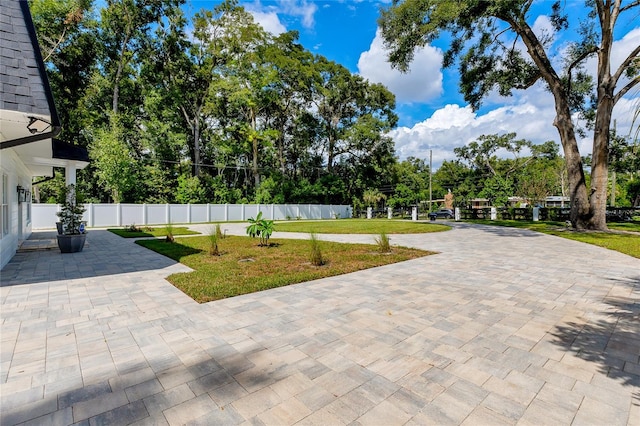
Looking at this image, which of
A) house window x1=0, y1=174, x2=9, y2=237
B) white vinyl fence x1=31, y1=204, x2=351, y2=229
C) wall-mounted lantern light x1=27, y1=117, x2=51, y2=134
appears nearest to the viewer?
wall-mounted lantern light x1=27, y1=117, x2=51, y2=134

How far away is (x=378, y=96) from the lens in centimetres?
3089

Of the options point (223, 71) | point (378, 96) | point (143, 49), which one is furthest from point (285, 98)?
point (143, 49)

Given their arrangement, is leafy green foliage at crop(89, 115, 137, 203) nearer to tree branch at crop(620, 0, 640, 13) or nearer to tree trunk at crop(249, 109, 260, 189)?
tree trunk at crop(249, 109, 260, 189)

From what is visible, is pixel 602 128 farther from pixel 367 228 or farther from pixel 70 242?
pixel 70 242

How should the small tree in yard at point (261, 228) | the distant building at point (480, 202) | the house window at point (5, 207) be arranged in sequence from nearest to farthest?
the house window at point (5, 207)
the small tree in yard at point (261, 228)
the distant building at point (480, 202)

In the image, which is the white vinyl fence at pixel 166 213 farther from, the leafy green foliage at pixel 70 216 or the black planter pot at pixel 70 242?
the black planter pot at pixel 70 242

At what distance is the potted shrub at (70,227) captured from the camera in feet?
25.4

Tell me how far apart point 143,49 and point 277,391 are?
30.0m

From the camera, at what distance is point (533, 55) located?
13719 mm

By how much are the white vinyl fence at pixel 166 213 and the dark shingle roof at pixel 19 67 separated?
13.3 m

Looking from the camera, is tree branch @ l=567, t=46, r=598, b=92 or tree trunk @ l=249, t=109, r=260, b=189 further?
tree trunk @ l=249, t=109, r=260, b=189

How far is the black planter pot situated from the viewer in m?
7.69

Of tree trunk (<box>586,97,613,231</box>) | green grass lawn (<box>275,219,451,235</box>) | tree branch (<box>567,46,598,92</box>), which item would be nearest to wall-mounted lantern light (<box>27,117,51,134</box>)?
green grass lawn (<box>275,219,451,235</box>)

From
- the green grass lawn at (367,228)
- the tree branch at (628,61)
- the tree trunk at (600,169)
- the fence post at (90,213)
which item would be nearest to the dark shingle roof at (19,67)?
the green grass lawn at (367,228)
